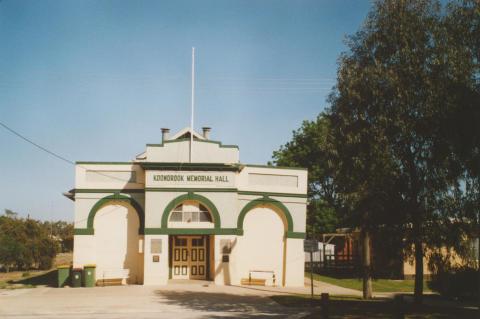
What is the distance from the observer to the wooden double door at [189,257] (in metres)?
24.9

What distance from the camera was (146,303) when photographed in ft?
54.8

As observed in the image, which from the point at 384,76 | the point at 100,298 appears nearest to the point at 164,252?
the point at 100,298

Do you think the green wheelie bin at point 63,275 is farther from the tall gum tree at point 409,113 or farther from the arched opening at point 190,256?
the tall gum tree at point 409,113

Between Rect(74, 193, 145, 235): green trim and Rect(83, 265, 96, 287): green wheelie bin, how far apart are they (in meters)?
1.84

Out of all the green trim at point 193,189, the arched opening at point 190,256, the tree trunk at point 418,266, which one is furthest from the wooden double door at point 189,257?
the tree trunk at point 418,266

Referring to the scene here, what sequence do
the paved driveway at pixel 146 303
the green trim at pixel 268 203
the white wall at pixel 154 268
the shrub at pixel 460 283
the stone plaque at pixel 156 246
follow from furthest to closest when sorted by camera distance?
1. the green trim at pixel 268 203
2. the stone plaque at pixel 156 246
3. the white wall at pixel 154 268
4. the shrub at pixel 460 283
5. the paved driveway at pixel 146 303

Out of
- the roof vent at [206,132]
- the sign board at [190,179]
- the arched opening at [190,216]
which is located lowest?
the arched opening at [190,216]

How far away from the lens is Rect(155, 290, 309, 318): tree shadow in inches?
587

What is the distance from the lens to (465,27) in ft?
49.2

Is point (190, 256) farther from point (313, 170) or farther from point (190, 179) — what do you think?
point (313, 170)

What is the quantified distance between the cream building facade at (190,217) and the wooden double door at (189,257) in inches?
2.0

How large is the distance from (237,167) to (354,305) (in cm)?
929

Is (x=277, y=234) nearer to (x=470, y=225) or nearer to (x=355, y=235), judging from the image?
(x=355, y=235)

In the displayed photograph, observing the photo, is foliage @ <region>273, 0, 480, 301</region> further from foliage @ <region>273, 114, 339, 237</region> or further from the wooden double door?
foliage @ <region>273, 114, 339, 237</region>
